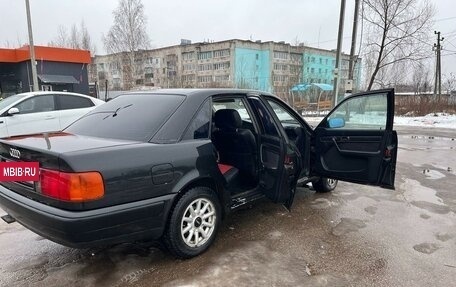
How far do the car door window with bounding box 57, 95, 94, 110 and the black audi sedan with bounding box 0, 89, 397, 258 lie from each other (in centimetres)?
538

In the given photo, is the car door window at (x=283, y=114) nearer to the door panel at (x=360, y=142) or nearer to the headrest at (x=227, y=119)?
the door panel at (x=360, y=142)

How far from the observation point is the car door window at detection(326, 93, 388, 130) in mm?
4085

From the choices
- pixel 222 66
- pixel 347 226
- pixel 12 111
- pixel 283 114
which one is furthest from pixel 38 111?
pixel 222 66

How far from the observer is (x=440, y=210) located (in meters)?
4.70

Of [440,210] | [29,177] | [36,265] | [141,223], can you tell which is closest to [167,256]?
[141,223]

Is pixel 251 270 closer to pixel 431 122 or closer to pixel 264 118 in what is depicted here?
pixel 264 118

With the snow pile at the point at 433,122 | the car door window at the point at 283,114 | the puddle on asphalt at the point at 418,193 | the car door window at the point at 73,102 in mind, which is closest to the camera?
the car door window at the point at 283,114

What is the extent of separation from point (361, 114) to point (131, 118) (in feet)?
9.08

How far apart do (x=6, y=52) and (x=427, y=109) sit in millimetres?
27560

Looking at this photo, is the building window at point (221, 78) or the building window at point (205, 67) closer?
the building window at point (221, 78)

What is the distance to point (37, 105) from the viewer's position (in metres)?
8.12

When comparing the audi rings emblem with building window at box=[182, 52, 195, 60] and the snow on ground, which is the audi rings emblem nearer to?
the snow on ground

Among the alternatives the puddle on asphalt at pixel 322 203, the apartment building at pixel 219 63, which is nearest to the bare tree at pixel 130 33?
the apartment building at pixel 219 63

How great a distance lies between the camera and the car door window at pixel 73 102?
8.56 metres
